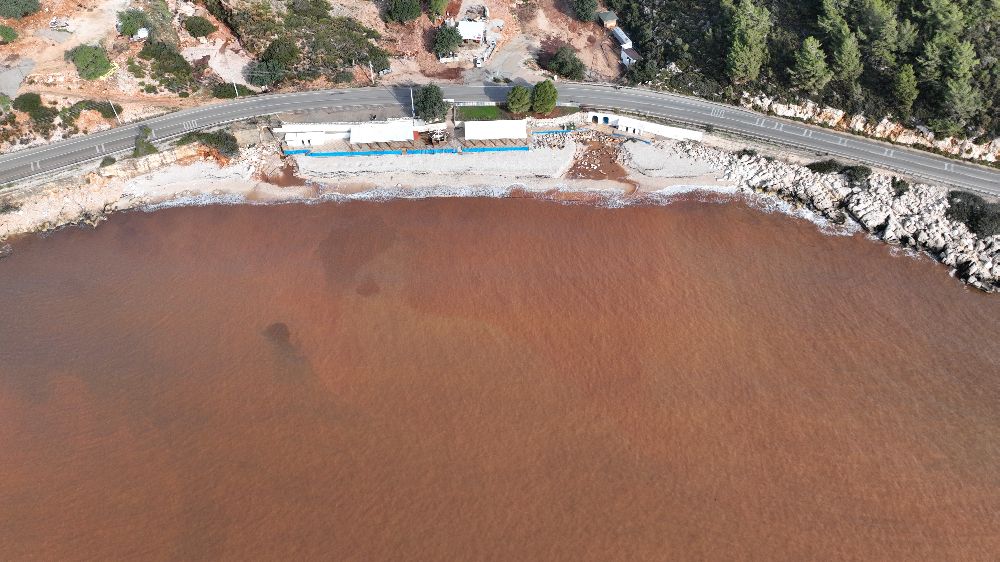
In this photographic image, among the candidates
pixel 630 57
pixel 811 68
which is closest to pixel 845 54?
pixel 811 68

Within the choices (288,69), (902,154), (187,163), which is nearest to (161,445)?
(187,163)

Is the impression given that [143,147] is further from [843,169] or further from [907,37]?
[907,37]

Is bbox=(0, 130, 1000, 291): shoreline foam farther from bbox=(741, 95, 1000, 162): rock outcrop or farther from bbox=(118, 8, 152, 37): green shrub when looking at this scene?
bbox=(118, 8, 152, 37): green shrub

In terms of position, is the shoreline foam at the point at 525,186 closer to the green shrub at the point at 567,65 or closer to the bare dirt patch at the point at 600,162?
the bare dirt patch at the point at 600,162

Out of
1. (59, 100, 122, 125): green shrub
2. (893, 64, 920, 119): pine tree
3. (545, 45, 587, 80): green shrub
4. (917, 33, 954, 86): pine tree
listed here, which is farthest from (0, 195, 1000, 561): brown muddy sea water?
(545, 45, 587, 80): green shrub

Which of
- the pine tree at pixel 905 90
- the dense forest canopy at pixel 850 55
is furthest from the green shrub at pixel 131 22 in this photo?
the pine tree at pixel 905 90

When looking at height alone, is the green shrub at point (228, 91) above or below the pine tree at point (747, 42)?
below

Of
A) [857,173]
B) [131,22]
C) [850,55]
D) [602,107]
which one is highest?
[131,22]
